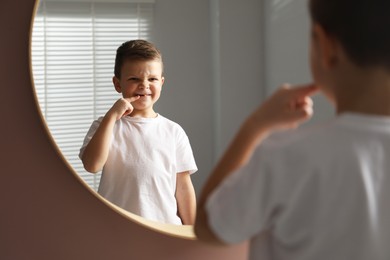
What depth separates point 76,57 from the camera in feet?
6.15

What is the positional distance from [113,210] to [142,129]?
0.27 metres

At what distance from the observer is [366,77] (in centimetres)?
29

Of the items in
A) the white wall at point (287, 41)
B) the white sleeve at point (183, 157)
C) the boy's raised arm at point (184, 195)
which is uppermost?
the white wall at point (287, 41)

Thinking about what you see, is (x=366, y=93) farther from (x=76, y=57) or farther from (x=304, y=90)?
(x=76, y=57)

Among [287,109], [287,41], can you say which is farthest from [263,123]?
[287,41]

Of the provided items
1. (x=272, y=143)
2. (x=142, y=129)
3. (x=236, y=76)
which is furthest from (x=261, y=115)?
(x=236, y=76)

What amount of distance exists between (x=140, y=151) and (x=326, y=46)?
46cm

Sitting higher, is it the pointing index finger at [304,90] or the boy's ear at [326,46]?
the boy's ear at [326,46]

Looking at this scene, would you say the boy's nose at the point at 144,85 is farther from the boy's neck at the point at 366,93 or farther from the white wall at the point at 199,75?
the white wall at the point at 199,75

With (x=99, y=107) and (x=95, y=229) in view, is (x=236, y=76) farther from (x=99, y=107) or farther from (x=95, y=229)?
(x=95, y=229)

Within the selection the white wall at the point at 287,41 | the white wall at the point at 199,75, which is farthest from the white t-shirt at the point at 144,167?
the white wall at the point at 199,75

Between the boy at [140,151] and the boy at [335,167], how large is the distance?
0.39 metres

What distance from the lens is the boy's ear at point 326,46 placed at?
0.96 ft

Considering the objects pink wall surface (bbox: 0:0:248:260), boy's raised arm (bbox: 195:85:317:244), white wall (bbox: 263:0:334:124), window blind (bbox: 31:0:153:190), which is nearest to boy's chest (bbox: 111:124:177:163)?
pink wall surface (bbox: 0:0:248:260)
